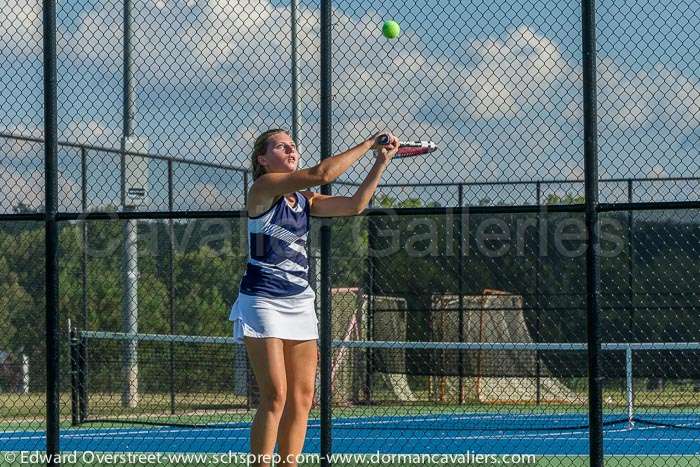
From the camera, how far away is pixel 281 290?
6.82 m

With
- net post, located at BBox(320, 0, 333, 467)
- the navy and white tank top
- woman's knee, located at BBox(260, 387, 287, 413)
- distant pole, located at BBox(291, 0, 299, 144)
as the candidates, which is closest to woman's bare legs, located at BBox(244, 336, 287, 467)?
Result: woman's knee, located at BBox(260, 387, 287, 413)

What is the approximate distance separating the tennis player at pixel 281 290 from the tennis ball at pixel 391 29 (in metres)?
1.42

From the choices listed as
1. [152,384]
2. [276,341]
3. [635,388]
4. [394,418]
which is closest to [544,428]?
[394,418]

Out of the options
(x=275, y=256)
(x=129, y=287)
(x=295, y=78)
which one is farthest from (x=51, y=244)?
(x=129, y=287)

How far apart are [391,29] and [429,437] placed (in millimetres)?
5982

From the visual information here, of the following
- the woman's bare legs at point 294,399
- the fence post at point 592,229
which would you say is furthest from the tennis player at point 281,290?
the fence post at point 592,229

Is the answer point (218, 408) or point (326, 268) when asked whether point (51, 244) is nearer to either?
point (326, 268)

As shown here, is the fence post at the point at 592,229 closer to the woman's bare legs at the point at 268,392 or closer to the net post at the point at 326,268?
the net post at the point at 326,268

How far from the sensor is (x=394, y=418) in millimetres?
15570

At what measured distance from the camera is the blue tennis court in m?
11.8

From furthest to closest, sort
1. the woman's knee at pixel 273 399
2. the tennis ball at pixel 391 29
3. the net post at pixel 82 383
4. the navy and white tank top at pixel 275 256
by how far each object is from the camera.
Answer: the net post at pixel 82 383
the tennis ball at pixel 391 29
the navy and white tank top at pixel 275 256
the woman's knee at pixel 273 399

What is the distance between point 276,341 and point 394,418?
9.08m

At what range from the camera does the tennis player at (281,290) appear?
6.63 m

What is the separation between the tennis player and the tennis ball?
1.42 metres
